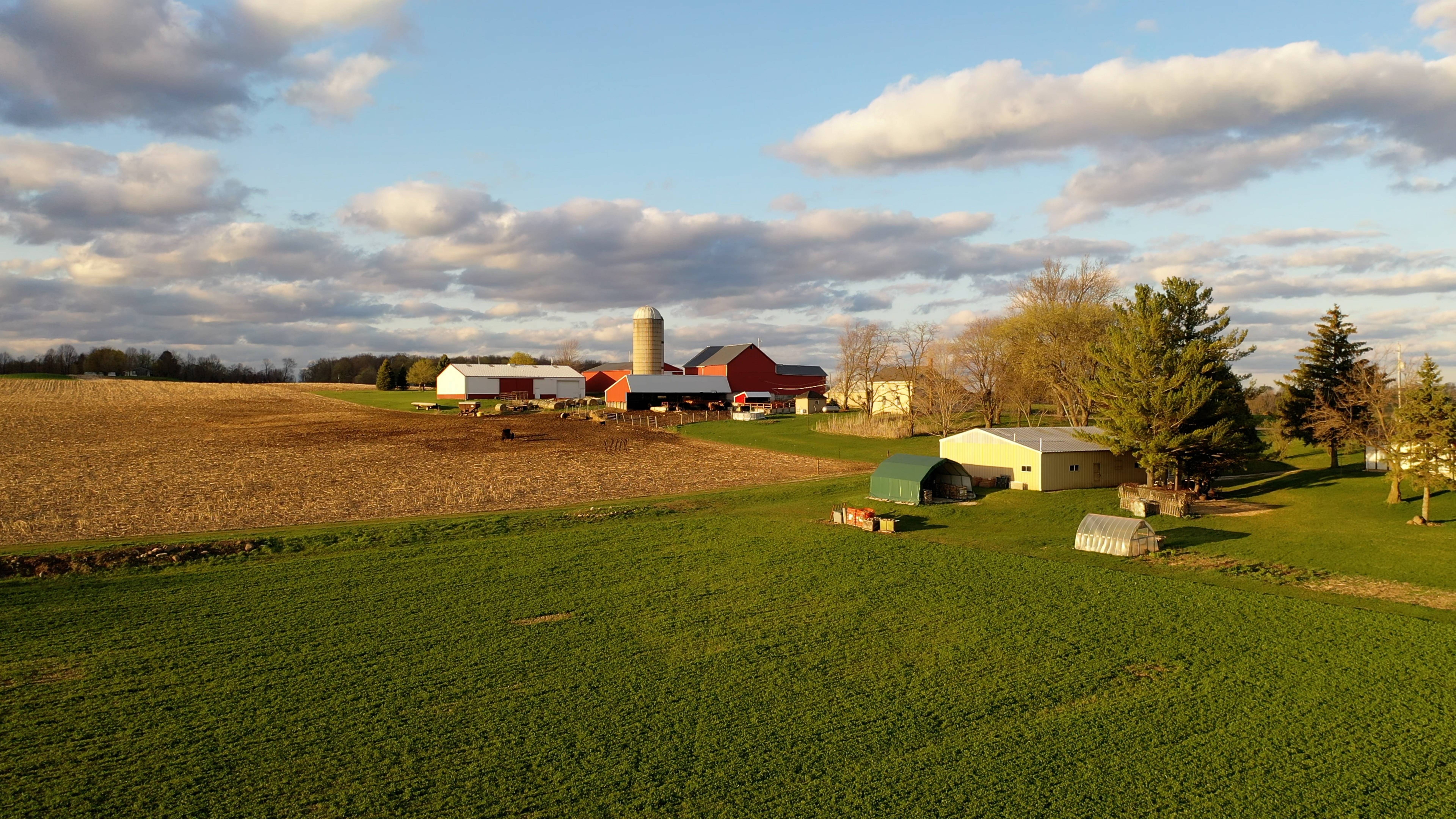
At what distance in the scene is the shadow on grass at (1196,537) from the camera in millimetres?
33031

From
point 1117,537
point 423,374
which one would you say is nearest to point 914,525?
point 1117,537

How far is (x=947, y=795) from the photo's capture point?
44.2ft

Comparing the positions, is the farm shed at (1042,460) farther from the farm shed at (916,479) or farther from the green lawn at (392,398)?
the green lawn at (392,398)

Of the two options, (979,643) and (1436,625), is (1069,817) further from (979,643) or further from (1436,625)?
(1436,625)

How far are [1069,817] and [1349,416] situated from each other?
4388cm

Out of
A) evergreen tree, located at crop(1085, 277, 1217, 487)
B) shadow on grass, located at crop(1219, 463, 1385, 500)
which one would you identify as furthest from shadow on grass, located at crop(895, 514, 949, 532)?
shadow on grass, located at crop(1219, 463, 1385, 500)

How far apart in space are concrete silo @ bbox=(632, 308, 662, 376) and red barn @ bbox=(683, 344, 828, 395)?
18.5ft

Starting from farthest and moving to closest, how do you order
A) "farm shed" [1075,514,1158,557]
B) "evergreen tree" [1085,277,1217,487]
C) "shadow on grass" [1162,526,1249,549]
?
"evergreen tree" [1085,277,1217,487], "shadow on grass" [1162,526,1249,549], "farm shed" [1075,514,1158,557]

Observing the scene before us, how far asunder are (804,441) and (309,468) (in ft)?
129

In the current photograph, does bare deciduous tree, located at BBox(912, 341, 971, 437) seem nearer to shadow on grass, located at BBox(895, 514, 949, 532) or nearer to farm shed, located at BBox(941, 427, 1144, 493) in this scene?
farm shed, located at BBox(941, 427, 1144, 493)

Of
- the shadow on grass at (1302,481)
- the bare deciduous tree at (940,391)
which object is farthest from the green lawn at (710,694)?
the bare deciduous tree at (940,391)

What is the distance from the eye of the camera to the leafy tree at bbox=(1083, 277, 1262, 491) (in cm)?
4084

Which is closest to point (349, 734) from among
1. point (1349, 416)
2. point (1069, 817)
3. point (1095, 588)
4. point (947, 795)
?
point (947, 795)

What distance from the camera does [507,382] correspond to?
110m
